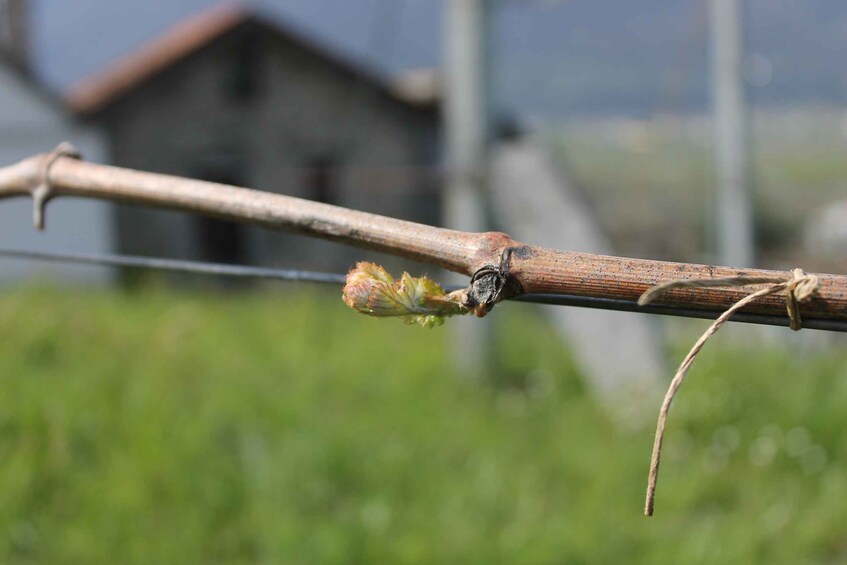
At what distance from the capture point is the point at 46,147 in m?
10.3

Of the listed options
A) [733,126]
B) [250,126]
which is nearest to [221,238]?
[250,126]

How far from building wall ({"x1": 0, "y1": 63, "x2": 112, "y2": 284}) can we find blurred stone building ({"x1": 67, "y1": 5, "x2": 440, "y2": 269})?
251 mm

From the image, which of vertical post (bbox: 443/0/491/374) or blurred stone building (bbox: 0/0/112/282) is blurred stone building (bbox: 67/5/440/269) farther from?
vertical post (bbox: 443/0/491/374)

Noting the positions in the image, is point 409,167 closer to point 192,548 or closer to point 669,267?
point 192,548

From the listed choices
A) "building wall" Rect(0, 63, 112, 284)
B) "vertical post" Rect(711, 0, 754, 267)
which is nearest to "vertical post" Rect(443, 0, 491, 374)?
"vertical post" Rect(711, 0, 754, 267)

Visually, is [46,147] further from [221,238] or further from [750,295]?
[750,295]

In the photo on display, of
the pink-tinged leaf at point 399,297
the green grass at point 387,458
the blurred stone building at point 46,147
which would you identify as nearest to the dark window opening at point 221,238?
the blurred stone building at point 46,147

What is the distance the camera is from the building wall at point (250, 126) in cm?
1039

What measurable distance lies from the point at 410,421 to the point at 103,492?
1261 millimetres

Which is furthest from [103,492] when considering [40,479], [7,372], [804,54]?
[804,54]

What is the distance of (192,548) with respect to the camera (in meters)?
2.75

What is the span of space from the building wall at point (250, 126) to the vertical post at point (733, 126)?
600cm

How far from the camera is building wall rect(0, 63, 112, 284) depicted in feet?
32.4

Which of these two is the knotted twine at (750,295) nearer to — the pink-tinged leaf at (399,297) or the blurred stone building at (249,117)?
the pink-tinged leaf at (399,297)
